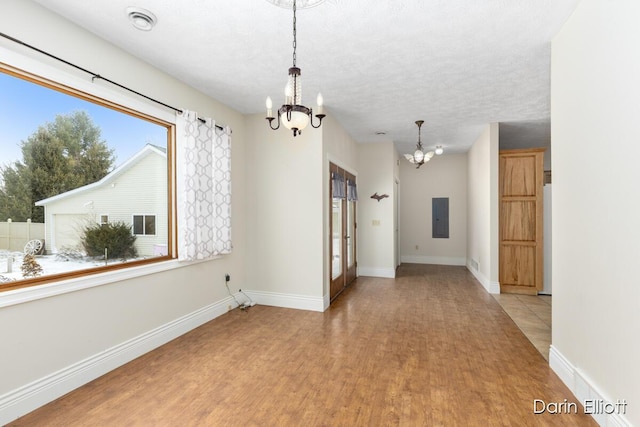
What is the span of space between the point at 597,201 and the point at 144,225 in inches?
151

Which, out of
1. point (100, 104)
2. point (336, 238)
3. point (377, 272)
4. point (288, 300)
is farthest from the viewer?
point (377, 272)

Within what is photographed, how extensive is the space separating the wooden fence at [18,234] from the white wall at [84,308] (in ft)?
1.16

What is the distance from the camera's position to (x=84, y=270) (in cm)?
261

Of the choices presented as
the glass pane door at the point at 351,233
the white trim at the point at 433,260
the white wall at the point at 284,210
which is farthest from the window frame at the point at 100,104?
the white trim at the point at 433,260

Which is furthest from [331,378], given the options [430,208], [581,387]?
[430,208]

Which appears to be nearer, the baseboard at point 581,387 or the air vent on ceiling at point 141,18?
the baseboard at point 581,387

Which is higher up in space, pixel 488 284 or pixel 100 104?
pixel 100 104

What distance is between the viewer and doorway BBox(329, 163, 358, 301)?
4.86 m

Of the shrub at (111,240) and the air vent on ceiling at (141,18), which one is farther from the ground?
the air vent on ceiling at (141,18)

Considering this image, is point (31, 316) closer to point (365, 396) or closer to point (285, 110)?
point (285, 110)

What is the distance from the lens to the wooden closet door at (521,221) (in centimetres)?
525

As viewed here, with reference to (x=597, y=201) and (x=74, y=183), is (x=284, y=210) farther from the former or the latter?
(x=597, y=201)

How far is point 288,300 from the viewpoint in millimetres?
4500

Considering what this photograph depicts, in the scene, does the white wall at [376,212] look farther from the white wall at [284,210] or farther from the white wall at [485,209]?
the white wall at [284,210]
